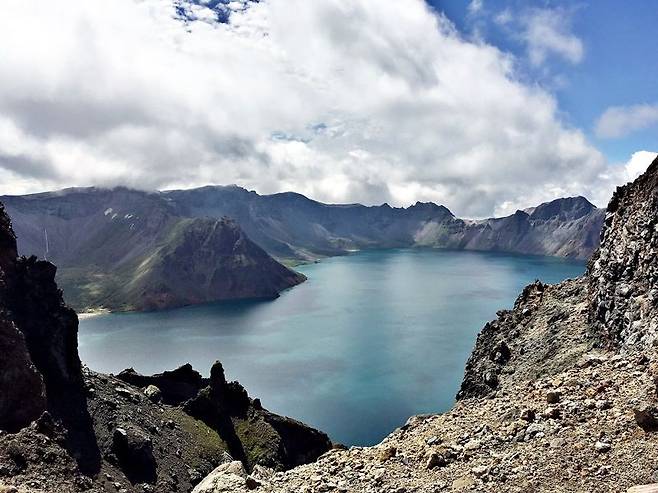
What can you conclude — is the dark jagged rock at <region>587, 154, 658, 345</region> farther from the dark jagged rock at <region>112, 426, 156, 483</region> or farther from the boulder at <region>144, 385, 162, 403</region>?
the boulder at <region>144, 385, 162, 403</region>

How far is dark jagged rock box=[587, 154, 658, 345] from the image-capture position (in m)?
34.4

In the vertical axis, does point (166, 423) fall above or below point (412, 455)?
below

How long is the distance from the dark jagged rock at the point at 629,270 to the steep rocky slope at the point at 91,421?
110ft

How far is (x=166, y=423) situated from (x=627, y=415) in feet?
230

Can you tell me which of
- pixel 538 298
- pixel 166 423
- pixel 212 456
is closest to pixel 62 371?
pixel 166 423

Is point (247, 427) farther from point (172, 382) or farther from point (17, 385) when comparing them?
point (17, 385)

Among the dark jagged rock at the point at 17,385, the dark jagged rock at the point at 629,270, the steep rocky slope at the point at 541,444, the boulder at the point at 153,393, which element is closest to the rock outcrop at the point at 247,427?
the boulder at the point at 153,393

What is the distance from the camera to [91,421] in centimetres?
6469

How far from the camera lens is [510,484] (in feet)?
53.1

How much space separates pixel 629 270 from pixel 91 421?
2411 inches

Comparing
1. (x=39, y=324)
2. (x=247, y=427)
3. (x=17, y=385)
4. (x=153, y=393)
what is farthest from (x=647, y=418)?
(x=153, y=393)

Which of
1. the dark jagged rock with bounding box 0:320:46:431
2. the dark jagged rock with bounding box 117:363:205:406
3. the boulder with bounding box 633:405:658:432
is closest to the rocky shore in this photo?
the boulder with bounding box 633:405:658:432

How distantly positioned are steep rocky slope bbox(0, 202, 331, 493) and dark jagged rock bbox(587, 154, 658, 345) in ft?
110

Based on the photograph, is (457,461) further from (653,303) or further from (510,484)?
(653,303)
